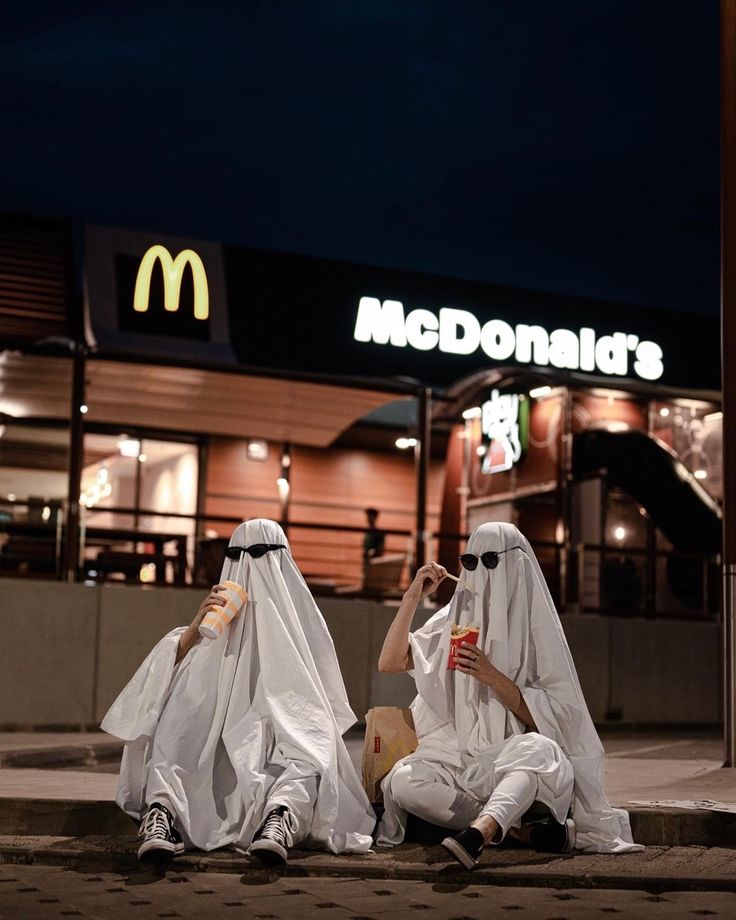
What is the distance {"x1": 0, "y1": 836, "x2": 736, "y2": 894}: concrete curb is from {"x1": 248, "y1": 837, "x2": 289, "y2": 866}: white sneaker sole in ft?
0.27

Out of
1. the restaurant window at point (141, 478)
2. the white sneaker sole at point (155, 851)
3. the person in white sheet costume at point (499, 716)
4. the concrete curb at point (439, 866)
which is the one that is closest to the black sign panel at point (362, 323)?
the restaurant window at point (141, 478)

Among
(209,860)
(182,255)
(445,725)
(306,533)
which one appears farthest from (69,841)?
(306,533)

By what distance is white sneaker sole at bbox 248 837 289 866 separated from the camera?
5918 mm

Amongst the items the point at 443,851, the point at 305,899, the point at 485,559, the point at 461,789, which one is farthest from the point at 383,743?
the point at 305,899

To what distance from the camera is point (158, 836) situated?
609 centimetres

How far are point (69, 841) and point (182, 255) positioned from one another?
11729 mm

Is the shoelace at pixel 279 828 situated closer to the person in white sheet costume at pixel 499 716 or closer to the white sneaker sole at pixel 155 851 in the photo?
the white sneaker sole at pixel 155 851

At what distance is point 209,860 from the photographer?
621cm

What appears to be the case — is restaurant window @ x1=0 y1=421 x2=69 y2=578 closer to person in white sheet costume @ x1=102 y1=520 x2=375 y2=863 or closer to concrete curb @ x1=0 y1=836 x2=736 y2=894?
person in white sheet costume @ x1=102 y1=520 x2=375 y2=863

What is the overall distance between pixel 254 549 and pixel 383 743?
3.64 feet

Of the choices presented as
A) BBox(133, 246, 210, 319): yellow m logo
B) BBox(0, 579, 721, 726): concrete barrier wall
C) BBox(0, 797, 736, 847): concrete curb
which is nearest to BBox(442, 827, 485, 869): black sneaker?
BBox(0, 797, 736, 847): concrete curb

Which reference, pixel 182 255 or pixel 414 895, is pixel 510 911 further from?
pixel 182 255

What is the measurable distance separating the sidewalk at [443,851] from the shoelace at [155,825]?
0.17 metres

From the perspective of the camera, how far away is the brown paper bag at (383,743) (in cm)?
699
